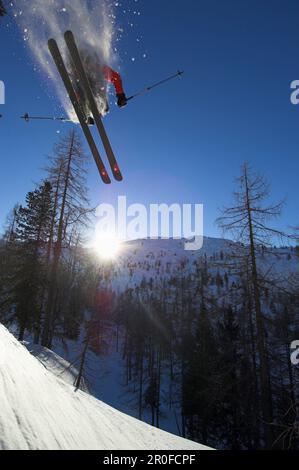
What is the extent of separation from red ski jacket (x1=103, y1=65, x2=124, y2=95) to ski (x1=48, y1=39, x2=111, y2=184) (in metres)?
1.02

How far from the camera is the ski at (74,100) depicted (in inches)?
309

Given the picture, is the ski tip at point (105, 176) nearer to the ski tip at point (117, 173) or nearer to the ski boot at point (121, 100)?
the ski tip at point (117, 173)

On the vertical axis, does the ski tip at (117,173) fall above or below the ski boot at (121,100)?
below

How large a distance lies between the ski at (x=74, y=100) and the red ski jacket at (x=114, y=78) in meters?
1.02

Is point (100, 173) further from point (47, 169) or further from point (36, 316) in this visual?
point (36, 316)

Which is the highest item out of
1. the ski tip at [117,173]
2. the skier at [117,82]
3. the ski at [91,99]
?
the skier at [117,82]

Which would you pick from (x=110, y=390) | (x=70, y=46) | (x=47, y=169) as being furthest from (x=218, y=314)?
(x=110, y=390)

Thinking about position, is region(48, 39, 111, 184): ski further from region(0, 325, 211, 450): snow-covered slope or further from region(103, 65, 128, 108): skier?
region(0, 325, 211, 450): snow-covered slope

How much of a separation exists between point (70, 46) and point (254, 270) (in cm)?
1003

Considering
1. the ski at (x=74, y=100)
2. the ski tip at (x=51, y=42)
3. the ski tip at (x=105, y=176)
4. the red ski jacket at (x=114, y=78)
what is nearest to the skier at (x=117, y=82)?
the red ski jacket at (x=114, y=78)

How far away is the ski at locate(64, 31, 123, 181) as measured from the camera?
7.56 m

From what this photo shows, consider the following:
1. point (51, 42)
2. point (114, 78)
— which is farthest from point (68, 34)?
Result: point (114, 78)

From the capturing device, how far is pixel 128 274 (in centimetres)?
18050

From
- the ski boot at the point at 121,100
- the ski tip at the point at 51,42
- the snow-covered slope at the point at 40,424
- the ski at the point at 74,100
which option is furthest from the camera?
the ski boot at the point at 121,100
